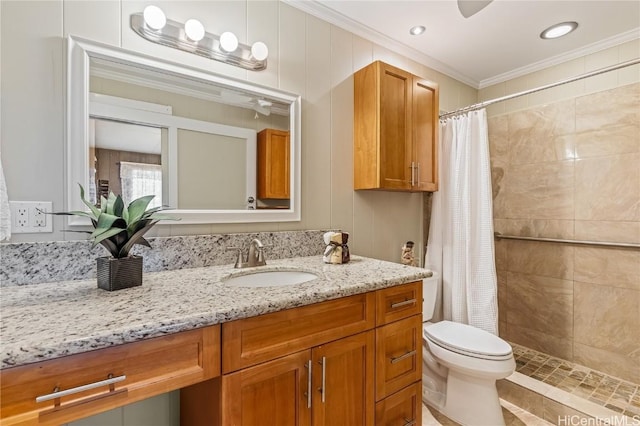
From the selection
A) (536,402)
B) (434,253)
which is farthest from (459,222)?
(536,402)

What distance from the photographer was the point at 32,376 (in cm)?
64

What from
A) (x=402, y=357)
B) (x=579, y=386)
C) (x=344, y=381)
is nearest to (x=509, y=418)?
(x=579, y=386)

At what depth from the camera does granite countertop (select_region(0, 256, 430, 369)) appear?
67 centimetres

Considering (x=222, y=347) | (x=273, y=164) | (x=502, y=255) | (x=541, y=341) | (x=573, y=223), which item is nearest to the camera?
(x=222, y=347)

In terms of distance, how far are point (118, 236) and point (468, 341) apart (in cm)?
174

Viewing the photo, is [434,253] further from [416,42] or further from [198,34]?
[198,34]

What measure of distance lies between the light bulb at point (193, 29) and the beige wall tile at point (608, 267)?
9.07ft

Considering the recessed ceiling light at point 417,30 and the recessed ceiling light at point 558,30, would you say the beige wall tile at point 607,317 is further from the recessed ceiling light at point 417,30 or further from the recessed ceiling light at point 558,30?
the recessed ceiling light at point 417,30

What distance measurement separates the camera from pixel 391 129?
1.87m

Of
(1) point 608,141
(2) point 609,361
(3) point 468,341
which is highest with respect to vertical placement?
(1) point 608,141

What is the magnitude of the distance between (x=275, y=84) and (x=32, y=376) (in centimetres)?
148

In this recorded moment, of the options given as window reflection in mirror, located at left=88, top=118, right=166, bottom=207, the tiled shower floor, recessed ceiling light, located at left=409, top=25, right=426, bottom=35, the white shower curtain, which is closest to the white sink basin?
window reflection in mirror, located at left=88, top=118, right=166, bottom=207

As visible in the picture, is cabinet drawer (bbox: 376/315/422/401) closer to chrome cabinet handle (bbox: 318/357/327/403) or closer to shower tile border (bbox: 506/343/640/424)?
chrome cabinet handle (bbox: 318/357/327/403)

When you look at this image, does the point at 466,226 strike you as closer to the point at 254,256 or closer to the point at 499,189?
the point at 499,189
